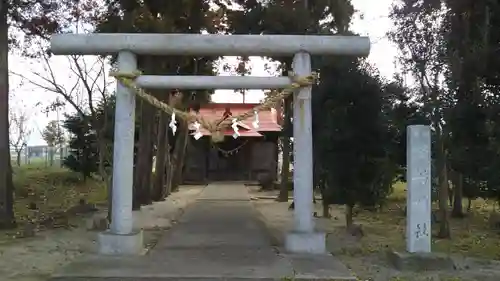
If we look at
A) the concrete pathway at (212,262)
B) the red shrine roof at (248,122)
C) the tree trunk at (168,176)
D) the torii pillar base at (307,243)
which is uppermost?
the red shrine roof at (248,122)

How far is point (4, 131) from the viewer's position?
13.2m

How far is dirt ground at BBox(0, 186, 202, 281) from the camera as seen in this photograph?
8523mm

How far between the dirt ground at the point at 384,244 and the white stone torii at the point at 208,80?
110 centimetres

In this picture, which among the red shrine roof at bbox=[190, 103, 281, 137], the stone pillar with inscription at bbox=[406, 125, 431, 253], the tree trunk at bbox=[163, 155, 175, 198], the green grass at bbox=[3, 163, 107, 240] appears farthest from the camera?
the red shrine roof at bbox=[190, 103, 281, 137]

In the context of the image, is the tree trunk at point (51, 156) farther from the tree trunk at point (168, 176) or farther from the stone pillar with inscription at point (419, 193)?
the stone pillar with inscription at point (419, 193)

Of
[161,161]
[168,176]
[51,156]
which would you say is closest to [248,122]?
[168,176]

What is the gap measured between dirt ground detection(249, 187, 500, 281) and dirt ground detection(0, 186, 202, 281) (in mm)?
2632

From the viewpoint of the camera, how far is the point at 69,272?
7.50 m

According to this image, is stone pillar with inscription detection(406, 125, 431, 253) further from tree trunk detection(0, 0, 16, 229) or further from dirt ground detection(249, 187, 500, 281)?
tree trunk detection(0, 0, 16, 229)

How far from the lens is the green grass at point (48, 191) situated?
17722 millimetres

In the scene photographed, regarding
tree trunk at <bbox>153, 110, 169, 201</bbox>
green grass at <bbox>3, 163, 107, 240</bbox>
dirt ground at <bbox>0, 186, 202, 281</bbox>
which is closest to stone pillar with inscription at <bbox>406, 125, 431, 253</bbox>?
dirt ground at <bbox>0, 186, 202, 281</bbox>

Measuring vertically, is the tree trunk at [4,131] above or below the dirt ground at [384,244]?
above

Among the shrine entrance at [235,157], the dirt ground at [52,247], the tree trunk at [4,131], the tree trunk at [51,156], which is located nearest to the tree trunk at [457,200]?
the dirt ground at [52,247]

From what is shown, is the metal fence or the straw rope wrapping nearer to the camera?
the straw rope wrapping
